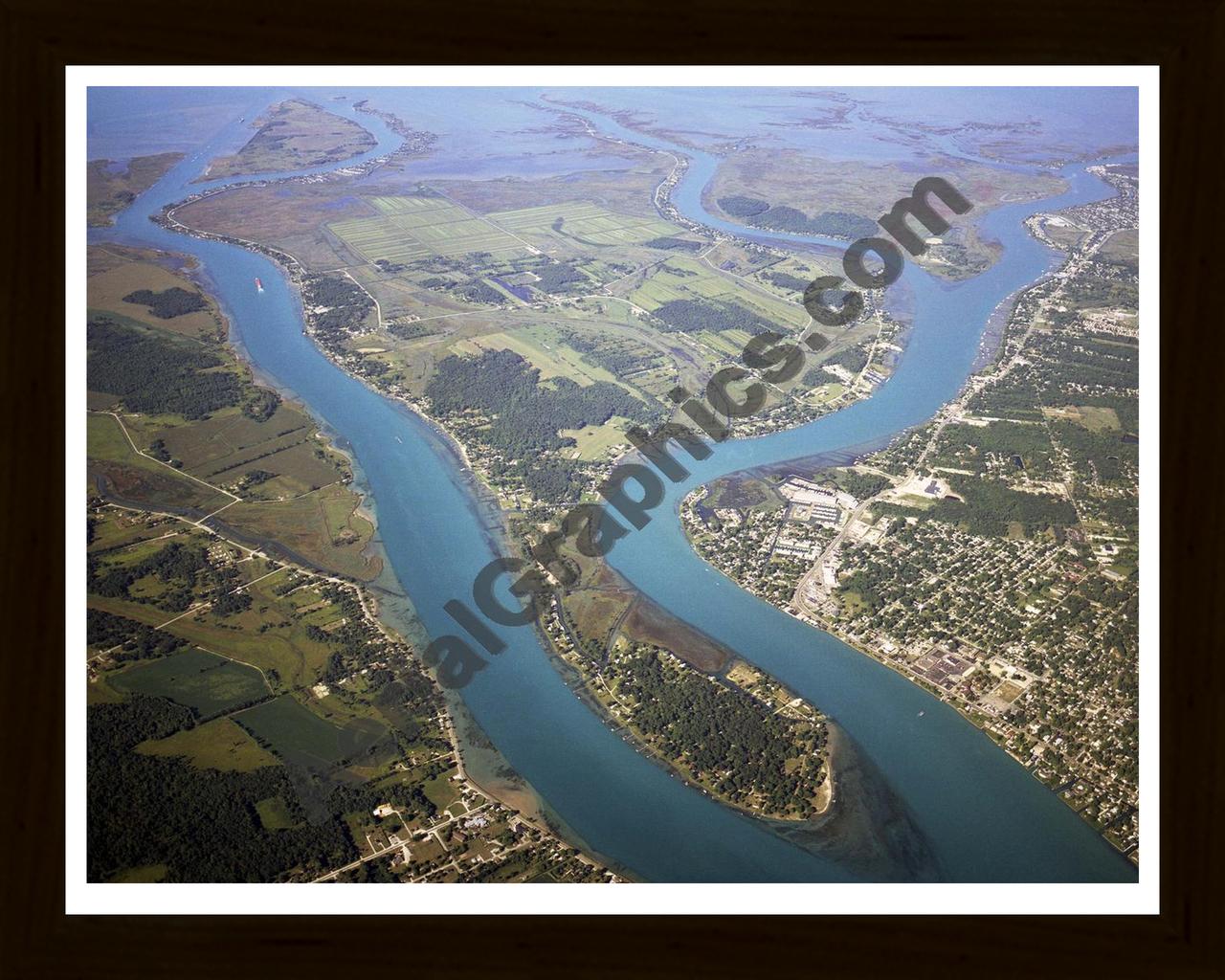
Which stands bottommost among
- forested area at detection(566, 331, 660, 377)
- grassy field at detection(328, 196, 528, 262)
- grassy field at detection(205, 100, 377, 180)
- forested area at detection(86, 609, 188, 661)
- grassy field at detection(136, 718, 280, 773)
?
grassy field at detection(136, 718, 280, 773)

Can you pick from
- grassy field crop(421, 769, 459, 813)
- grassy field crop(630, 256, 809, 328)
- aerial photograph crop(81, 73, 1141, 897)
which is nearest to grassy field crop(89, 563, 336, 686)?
aerial photograph crop(81, 73, 1141, 897)

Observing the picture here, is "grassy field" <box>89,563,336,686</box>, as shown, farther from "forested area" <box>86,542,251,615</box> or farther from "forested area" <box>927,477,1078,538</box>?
"forested area" <box>927,477,1078,538</box>

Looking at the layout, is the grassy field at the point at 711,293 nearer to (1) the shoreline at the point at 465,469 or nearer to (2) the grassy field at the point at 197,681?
(1) the shoreline at the point at 465,469

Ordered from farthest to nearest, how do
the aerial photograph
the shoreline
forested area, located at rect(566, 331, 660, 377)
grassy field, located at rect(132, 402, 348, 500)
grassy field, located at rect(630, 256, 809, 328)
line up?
grassy field, located at rect(630, 256, 809, 328), forested area, located at rect(566, 331, 660, 377), grassy field, located at rect(132, 402, 348, 500), the shoreline, the aerial photograph

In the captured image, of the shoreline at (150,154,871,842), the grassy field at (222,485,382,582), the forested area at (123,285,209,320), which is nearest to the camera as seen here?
the shoreline at (150,154,871,842)

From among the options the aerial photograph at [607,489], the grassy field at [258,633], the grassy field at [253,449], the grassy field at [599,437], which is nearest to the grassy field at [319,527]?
the aerial photograph at [607,489]

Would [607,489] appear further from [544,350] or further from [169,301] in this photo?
[169,301]
